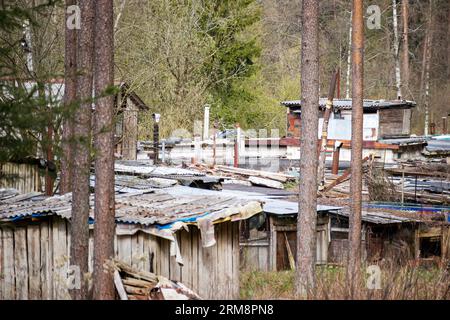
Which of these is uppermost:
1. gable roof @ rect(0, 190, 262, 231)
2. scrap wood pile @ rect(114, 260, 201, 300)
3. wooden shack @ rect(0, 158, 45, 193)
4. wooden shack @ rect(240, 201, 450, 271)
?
wooden shack @ rect(0, 158, 45, 193)

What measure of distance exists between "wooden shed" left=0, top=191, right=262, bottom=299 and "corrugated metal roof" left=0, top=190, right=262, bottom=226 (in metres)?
0.02

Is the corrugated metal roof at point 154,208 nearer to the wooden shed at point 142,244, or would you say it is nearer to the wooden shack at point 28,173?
the wooden shed at point 142,244

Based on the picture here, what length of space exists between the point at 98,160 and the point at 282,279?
616cm

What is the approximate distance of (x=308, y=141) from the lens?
12.0 meters

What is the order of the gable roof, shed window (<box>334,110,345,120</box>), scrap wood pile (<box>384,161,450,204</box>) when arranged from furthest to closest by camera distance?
1. shed window (<box>334,110,345,120</box>)
2. scrap wood pile (<box>384,161,450,204</box>)
3. the gable roof

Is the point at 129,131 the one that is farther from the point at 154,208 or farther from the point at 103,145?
the point at 103,145

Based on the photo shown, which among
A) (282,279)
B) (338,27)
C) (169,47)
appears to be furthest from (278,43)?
(282,279)

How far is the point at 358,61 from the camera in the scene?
1459 cm

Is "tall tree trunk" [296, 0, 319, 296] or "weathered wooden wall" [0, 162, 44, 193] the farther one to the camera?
"weathered wooden wall" [0, 162, 44, 193]

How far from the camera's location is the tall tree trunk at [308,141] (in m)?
11.8

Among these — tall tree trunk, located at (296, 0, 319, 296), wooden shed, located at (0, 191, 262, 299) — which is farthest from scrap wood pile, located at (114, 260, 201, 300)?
tall tree trunk, located at (296, 0, 319, 296)

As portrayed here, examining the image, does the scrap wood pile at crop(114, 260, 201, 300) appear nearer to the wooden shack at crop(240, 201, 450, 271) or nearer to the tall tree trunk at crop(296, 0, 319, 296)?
the tall tree trunk at crop(296, 0, 319, 296)

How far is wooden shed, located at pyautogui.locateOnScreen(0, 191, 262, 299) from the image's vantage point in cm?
1155

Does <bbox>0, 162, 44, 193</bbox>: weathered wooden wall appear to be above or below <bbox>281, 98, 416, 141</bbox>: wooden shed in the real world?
below
